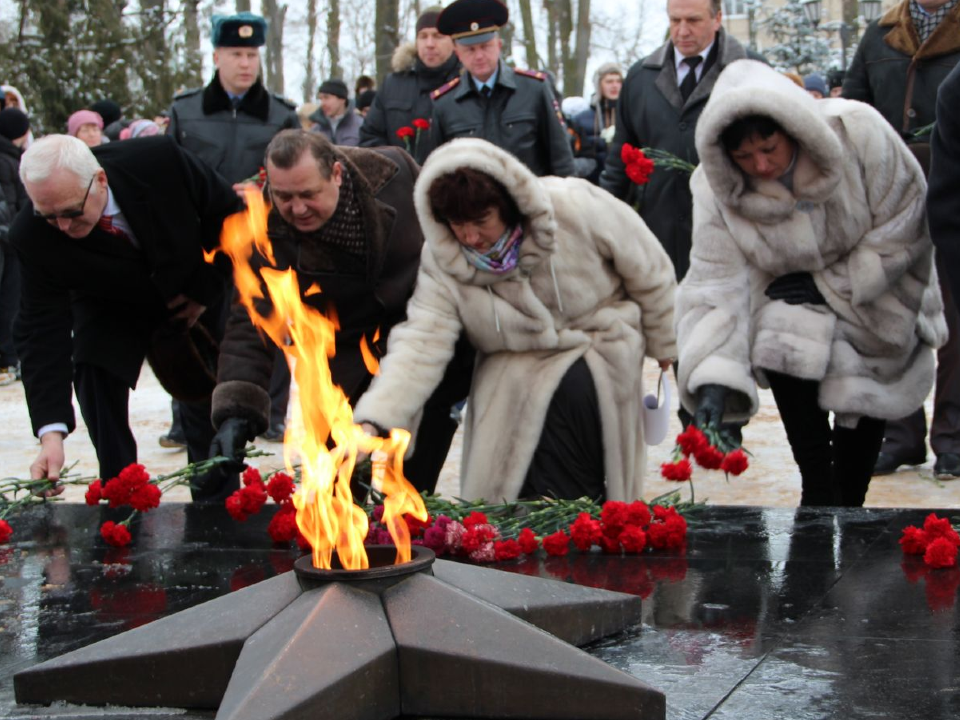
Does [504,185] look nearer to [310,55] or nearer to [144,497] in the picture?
[144,497]

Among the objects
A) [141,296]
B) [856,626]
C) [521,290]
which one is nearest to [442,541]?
[856,626]

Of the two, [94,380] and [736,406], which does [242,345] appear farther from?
[736,406]

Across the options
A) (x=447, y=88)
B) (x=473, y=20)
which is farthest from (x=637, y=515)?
(x=447, y=88)

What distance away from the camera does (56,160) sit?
4.86 meters

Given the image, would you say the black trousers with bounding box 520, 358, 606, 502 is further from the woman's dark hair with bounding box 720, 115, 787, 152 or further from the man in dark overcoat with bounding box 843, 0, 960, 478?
the man in dark overcoat with bounding box 843, 0, 960, 478

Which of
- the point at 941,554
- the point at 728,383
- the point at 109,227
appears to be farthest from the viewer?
the point at 109,227

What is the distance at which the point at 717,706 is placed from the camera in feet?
8.45

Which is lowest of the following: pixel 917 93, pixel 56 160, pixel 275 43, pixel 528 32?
pixel 56 160

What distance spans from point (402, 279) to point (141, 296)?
1015 mm

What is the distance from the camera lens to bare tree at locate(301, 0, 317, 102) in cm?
3244

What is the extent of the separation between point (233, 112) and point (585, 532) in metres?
4.66

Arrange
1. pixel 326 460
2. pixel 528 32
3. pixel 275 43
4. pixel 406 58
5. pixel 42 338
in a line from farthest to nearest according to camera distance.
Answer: pixel 275 43 → pixel 528 32 → pixel 406 58 → pixel 42 338 → pixel 326 460

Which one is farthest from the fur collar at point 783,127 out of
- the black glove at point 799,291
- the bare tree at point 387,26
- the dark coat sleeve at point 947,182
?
the bare tree at point 387,26

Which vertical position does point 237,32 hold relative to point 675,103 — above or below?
above
